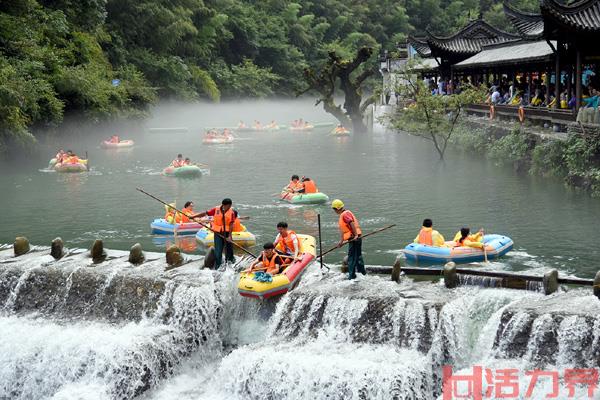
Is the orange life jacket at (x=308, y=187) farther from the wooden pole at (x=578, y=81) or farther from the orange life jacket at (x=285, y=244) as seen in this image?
the orange life jacket at (x=285, y=244)

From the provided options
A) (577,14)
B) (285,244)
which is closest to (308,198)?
(285,244)

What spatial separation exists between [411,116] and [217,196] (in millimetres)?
10603

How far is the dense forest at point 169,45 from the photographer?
116 feet

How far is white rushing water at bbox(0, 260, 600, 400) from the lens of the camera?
12.8m

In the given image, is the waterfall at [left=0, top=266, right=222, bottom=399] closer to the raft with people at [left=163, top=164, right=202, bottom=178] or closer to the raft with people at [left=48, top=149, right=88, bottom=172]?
the raft with people at [left=163, top=164, right=202, bottom=178]

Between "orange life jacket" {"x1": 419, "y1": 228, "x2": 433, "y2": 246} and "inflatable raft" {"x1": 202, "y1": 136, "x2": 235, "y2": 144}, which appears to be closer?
"orange life jacket" {"x1": 419, "y1": 228, "x2": 433, "y2": 246}

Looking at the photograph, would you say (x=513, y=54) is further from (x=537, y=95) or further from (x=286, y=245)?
(x=286, y=245)

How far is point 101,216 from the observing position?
25594mm

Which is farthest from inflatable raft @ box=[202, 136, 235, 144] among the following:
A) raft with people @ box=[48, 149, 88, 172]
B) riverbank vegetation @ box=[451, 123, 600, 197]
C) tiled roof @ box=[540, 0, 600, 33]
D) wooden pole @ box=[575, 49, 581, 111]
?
tiled roof @ box=[540, 0, 600, 33]

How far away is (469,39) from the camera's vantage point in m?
48.8

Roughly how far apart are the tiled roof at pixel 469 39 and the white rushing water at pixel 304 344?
33.6 metres

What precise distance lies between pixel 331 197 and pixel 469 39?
2466 centimetres

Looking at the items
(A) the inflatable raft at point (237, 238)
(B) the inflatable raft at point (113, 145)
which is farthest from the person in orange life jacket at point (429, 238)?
(B) the inflatable raft at point (113, 145)

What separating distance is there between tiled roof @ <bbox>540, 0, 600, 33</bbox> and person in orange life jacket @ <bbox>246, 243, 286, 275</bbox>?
1339 centimetres
